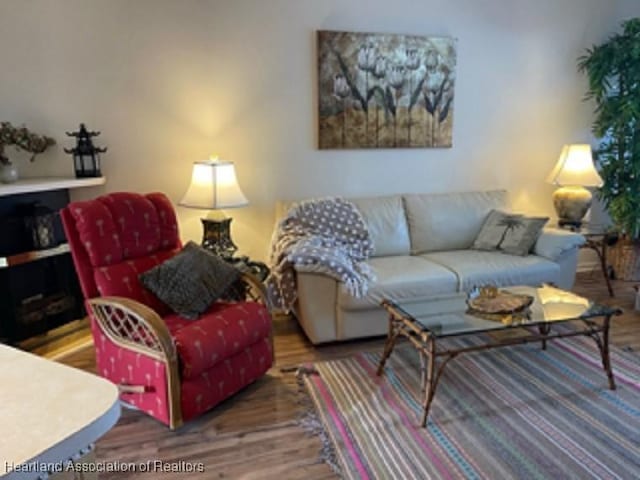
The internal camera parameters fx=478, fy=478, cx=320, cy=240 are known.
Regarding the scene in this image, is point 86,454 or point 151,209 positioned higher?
point 151,209

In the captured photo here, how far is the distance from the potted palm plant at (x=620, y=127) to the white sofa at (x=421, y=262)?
926 mm

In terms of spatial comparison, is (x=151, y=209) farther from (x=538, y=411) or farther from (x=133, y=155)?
(x=538, y=411)

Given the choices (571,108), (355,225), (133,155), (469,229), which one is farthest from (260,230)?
(571,108)

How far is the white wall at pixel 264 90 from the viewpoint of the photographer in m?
3.08

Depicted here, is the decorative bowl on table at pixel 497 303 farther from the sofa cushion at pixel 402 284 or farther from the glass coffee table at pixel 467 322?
the sofa cushion at pixel 402 284

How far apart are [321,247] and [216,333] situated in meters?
0.98

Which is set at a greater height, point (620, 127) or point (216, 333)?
point (620, 127)

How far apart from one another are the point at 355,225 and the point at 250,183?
2.87 feet

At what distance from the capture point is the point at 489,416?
2.26 m

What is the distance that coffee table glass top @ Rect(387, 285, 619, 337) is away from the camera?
7.47 feet

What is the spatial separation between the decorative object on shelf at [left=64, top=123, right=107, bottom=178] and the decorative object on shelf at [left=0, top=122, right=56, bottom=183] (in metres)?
0.15

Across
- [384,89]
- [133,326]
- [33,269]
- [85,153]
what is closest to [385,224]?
[384,89]

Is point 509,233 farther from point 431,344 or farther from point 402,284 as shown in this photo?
point 431,344

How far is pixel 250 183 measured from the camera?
3596 mm
